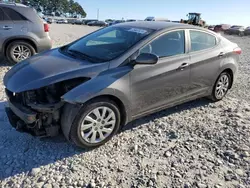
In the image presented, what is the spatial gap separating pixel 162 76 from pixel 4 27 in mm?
5164

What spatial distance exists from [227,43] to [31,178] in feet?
13.9

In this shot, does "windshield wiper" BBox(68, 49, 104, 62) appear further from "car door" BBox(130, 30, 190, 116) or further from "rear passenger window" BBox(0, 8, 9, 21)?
"rear passenger window" BBox(0, 8, 9, 21)

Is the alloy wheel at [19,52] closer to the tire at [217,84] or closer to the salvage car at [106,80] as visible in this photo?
the salvage car at [106,80]

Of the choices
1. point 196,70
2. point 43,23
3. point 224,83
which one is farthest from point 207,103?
point 43,23

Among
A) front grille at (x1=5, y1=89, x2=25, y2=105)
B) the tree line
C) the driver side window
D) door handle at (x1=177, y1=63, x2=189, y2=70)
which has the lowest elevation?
front grille at (x1=5, y1=89, x2=25, y2=105)

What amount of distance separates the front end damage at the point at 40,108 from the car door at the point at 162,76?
2.77ft

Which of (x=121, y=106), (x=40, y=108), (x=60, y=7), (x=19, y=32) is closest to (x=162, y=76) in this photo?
(x=121, y=106)

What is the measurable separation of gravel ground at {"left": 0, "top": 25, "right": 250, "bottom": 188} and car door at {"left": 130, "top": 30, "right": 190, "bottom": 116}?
17.3 inches

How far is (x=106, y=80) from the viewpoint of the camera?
10.2 ft

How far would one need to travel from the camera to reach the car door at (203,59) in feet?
13.5

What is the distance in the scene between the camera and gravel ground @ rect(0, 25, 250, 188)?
107 inches

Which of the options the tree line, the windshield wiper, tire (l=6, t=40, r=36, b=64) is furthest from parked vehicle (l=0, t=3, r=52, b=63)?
the tree line

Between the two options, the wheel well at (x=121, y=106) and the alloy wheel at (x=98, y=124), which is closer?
the alloy wheel at (x=98, y=124)

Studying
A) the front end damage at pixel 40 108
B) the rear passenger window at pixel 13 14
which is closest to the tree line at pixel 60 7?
the rear passenger window at pixel 13 14
